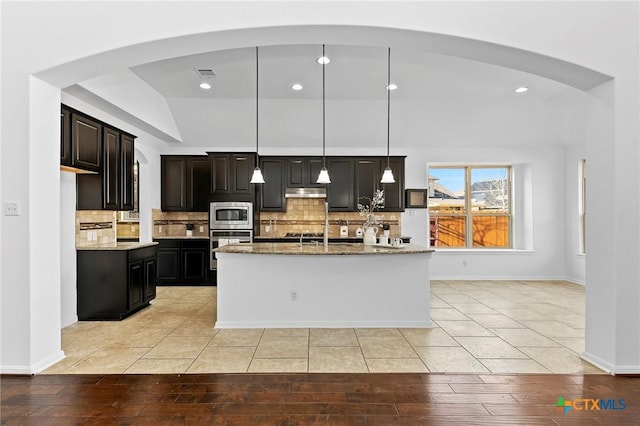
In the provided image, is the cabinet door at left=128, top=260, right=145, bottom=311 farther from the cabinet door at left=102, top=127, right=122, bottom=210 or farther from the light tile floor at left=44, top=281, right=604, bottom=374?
the cabinet door at left=102, top=127, right=122, bottom=210

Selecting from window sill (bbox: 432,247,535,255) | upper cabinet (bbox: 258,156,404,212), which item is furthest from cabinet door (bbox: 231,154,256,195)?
window sill (bbox: 432,247,535,255)

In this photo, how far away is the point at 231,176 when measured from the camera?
6.78 m

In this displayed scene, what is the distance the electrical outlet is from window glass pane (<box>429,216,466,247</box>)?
6867mm

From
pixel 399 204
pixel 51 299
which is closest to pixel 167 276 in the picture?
pixel 51 299

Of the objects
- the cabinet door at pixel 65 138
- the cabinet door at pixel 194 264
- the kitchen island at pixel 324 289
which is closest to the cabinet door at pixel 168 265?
the cabinet door at pixel 194 264

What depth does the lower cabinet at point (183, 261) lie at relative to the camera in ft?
22.2

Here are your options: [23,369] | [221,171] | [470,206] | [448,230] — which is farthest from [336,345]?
[470,206]

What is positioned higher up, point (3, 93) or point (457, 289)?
point (3, 93)

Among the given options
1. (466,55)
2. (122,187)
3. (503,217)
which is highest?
(466,55)

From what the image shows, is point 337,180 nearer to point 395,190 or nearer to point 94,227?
point 395,190

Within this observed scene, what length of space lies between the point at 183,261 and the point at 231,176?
6.11ft

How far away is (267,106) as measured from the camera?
250 inches

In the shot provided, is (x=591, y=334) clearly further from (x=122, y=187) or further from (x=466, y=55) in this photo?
(x=122, y=187)

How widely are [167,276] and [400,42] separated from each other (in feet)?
19.1
